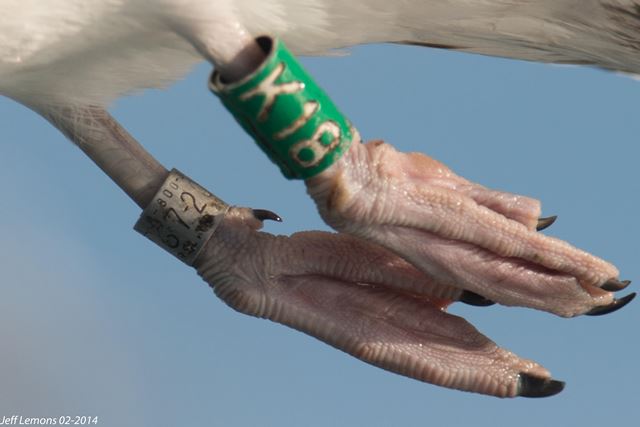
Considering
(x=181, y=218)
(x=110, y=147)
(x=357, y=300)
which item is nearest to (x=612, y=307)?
(x=357, y=300)

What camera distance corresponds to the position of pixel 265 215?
8.11 ft

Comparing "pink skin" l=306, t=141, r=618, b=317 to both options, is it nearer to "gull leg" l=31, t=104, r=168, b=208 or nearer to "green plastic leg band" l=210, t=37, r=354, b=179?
"green plastic leg band" l=210, t=37, r=354, b=179

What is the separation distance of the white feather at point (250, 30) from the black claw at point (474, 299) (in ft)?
1.75

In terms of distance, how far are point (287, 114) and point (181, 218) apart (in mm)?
505

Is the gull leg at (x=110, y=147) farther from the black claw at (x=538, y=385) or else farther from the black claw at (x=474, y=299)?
the black claw at (x=538, y=385)

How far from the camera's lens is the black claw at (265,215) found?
2459 mm

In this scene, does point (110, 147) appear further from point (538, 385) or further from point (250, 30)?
point (538, 385)

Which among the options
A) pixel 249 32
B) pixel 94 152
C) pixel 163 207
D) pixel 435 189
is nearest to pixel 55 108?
pixel 94 152

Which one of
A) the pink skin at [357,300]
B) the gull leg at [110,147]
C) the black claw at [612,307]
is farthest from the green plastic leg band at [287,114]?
the black claw at [612,307]

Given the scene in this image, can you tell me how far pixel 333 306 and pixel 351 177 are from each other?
0.35 metres

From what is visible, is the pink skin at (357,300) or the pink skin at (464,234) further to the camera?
the pink skin at (357,300)

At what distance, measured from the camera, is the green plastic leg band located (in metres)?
1.94

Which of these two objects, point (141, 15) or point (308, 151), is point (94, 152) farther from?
point (308, 151)

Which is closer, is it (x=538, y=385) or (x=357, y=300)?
(x=538, y=385)
